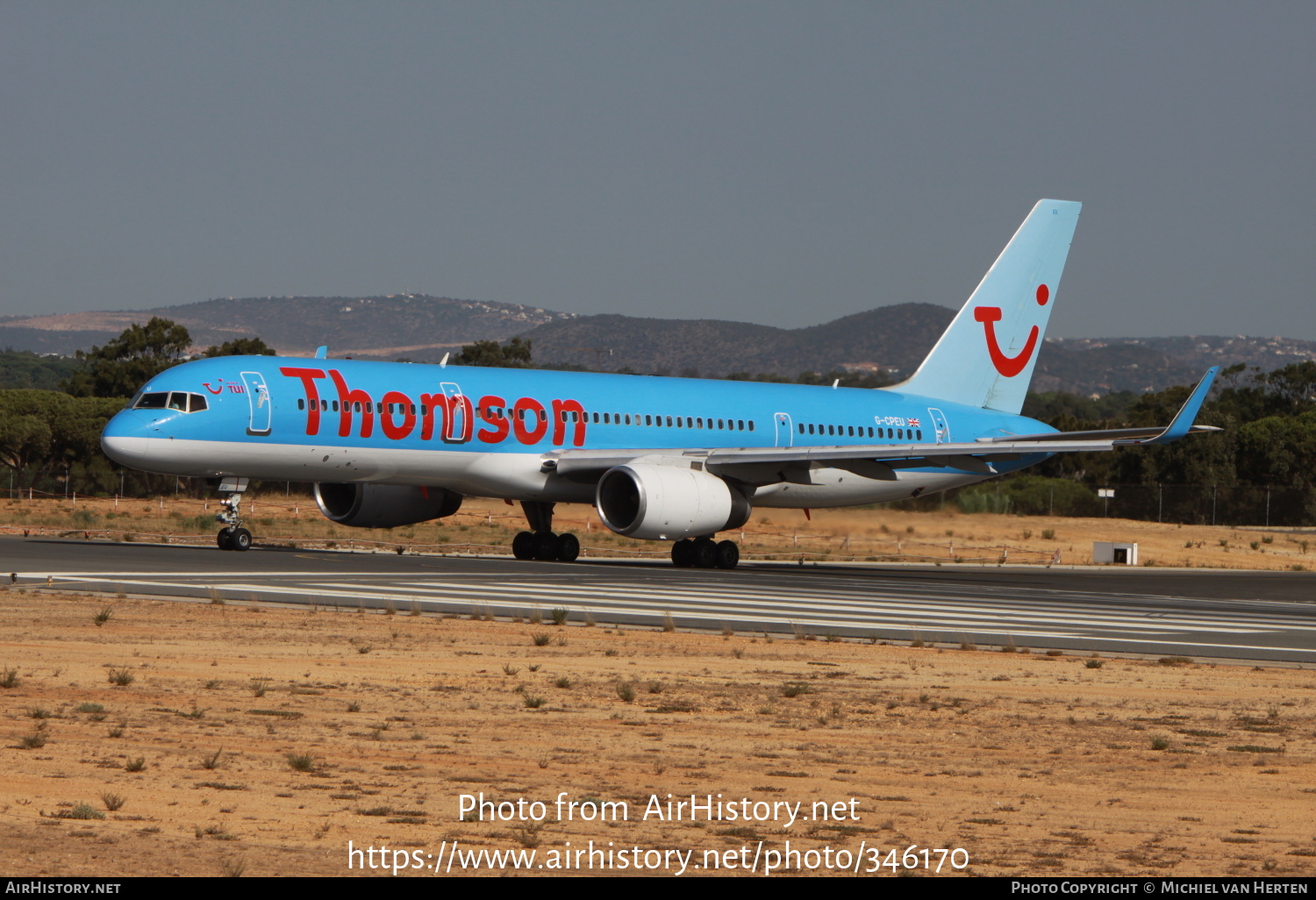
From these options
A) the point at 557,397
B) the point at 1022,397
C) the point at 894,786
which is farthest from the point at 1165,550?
the point at 894,786

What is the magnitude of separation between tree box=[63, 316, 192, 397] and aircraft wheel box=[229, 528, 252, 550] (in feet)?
201

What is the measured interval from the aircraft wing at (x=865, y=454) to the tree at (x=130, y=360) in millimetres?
62409

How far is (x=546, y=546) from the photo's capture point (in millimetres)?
34094

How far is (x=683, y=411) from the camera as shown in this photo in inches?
1385

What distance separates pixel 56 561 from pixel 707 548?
42.2ft

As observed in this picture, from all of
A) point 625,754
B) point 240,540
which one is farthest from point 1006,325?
point 625,754

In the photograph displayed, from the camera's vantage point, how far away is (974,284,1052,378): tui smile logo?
41.6m

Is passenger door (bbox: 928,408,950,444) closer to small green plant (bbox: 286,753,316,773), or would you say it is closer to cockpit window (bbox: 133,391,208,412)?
cockpit window (bbox: 133,391,208,412)

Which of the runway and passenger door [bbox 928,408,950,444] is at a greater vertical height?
passenger door [bbox 928,408,950,444]

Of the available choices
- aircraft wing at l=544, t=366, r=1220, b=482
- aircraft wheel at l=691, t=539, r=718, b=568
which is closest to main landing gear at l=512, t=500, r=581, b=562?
aircraft wing at l=544, t=366, r=1220, b=482

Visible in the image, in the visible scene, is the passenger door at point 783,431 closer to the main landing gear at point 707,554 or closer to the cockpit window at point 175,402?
the main landing gear at point 707,554

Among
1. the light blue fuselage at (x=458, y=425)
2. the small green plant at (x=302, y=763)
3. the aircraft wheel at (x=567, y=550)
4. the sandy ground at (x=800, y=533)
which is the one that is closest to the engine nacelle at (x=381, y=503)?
the light blue fuselage at (x=458, y=425)

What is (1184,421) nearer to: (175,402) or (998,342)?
(998,342)

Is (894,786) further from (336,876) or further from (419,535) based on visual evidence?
(419,535)
